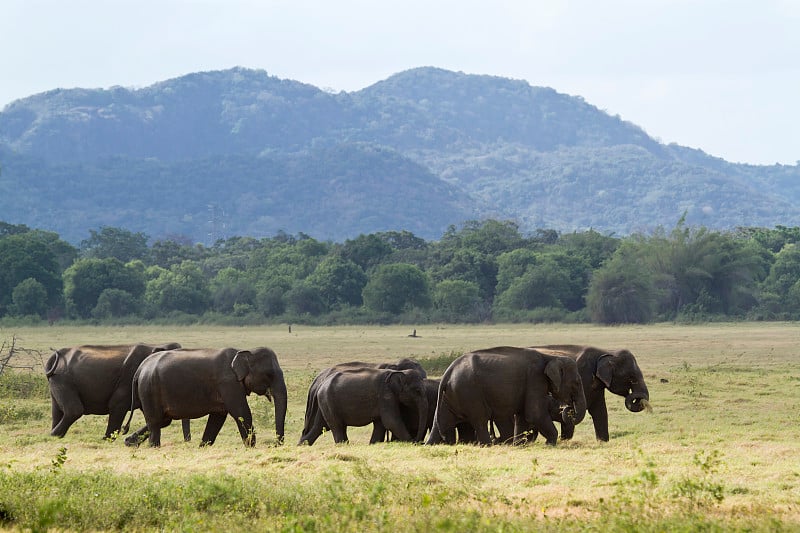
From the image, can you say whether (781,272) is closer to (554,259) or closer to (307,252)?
(554,259)

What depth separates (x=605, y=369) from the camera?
55.4ft

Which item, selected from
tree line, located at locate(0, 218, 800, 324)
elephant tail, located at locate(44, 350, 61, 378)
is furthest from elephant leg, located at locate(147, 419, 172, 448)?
tree line, located at locate(0, 218, 800, 324)

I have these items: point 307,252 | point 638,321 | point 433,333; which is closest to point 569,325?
point 638,321

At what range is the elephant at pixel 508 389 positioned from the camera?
15781 millimetres

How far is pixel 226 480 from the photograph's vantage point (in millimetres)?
11078

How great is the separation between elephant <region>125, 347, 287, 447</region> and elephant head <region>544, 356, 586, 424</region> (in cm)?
366

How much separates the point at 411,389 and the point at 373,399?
1.75ft

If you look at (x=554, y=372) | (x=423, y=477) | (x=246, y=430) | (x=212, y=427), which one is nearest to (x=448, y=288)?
(x=212, y=427)

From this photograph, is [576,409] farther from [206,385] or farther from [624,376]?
[206,385]

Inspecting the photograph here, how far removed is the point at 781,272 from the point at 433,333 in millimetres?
26136

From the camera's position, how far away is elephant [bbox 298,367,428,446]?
16.4 meters

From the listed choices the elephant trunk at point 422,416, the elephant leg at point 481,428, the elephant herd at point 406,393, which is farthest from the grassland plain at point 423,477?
the elephant trunk at point 422,416

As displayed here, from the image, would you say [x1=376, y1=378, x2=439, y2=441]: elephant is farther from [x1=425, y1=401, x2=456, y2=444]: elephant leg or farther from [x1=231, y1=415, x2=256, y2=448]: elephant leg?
[x1=231, y1=415, x2=256, y2=448]: elephant leg

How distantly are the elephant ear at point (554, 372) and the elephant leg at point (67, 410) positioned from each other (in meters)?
6.94
